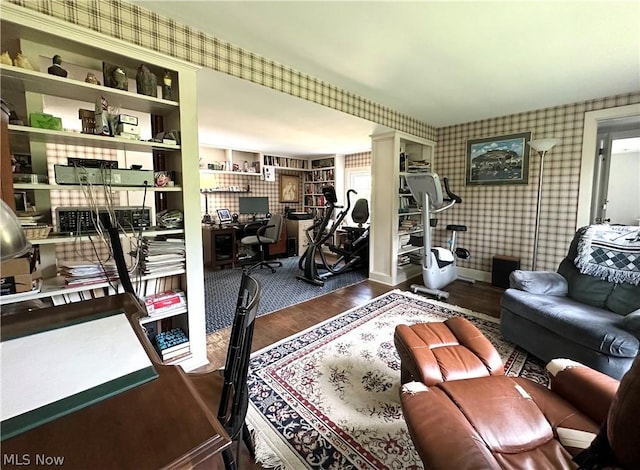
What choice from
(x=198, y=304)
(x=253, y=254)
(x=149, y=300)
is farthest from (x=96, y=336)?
(x=253, y=254)

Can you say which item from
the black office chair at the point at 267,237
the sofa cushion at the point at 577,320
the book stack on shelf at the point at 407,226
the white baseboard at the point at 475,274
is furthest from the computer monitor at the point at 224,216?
the sofa cushion at the point at 577,320

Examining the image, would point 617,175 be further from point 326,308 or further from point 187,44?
point 187,44

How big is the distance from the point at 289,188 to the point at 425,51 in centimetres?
467

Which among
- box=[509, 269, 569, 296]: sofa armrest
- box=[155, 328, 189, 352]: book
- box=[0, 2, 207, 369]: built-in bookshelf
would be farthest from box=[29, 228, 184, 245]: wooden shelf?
box=[509, 269, 569, 296]: sofa armrest

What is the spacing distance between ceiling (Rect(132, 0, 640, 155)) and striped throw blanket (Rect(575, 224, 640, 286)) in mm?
1406

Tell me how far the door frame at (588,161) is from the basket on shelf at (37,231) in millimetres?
4919

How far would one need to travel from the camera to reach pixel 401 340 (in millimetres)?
1650

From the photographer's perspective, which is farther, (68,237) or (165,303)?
(165,303)

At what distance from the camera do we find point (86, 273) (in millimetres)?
1603

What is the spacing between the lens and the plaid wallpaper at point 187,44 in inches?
58.7

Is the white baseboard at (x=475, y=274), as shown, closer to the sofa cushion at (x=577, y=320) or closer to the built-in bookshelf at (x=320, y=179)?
the sofa cushion at (x=577, y=320)

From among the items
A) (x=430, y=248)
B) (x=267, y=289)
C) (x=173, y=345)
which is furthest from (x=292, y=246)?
(x=173, y=345)

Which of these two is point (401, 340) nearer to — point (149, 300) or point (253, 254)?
point (149, 300)

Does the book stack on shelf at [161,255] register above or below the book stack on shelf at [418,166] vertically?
→ below
